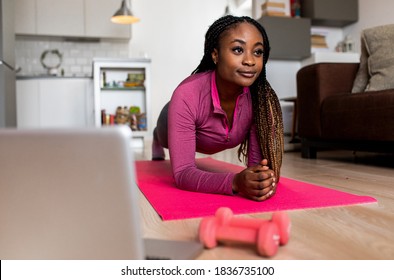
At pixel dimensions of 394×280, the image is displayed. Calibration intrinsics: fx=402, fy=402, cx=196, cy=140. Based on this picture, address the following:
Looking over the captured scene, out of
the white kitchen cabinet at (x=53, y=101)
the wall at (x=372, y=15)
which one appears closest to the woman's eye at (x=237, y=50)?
the wall at (x=372, y=15)

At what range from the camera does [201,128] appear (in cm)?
150

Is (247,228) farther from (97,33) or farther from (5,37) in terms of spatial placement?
(97,33)

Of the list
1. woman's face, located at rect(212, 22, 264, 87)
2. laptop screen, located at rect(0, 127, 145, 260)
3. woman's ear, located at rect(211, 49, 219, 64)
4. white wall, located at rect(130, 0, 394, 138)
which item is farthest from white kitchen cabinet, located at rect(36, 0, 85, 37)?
laptop screen, located at rect(0, 127, 145, 260)

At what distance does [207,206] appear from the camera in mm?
1128

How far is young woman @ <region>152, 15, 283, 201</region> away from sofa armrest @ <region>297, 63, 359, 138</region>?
108 centimetres

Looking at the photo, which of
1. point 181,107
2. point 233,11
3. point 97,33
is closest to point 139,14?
point 97,33

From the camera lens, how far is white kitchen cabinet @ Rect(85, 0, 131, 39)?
5.39 meters

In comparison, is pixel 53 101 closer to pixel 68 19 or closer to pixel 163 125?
pixel 68 19

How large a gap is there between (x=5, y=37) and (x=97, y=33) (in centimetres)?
293

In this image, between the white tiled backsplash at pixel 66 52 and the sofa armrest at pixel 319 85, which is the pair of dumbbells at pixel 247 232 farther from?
the white tiled backsplash at pixel 66 52

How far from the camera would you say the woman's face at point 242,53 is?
1.25 metres

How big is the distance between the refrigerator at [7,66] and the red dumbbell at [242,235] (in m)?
2.09

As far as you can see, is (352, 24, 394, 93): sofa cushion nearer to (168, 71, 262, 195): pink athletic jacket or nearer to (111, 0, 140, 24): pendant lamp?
(168, 71, 262, 195): pink athletic jacket

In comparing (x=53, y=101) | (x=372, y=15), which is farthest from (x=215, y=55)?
(x=53, y=101)
